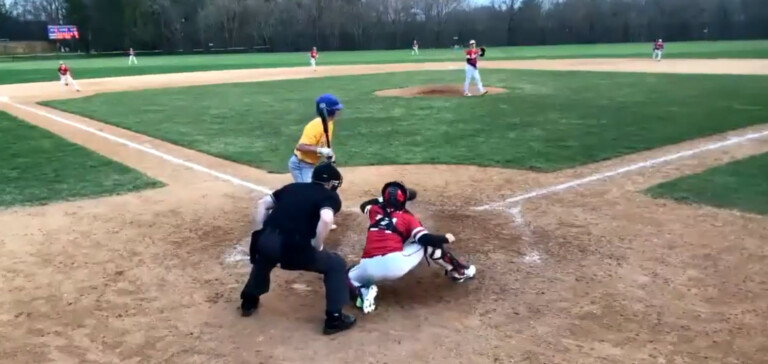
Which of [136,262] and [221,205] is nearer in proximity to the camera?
[136,262]

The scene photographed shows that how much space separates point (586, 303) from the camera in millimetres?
5582

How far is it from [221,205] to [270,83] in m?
23.3

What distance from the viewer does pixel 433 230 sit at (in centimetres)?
771

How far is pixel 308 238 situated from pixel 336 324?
27.9 inches

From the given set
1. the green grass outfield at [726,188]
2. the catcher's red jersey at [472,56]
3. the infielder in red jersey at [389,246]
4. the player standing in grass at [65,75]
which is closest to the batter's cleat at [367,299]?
the infielder in red jersey at [389,246]

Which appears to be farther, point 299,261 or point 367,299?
point 367,299

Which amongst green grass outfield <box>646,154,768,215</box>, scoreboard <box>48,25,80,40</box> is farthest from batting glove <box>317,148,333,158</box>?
scoreboard <box>48,25,80,40</box>

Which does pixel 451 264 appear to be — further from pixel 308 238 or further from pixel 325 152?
pixel 325 152

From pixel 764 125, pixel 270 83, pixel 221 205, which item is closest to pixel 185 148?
pixel 221 205

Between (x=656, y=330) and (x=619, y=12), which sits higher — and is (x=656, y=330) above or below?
below

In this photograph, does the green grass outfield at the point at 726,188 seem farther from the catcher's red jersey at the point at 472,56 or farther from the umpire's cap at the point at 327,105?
the catcher's red jersey at the point at 472,56

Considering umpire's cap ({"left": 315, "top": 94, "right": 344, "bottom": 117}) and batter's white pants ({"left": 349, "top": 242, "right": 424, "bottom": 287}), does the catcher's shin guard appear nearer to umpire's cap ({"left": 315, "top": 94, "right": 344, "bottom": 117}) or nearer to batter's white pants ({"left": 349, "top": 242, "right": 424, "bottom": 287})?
batter's white pants ({"left": 349, "top": 242, "right": 424, "bottom": 287})

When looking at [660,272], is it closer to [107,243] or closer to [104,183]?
[107,243]

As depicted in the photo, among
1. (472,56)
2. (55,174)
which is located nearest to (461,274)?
(55,174)
